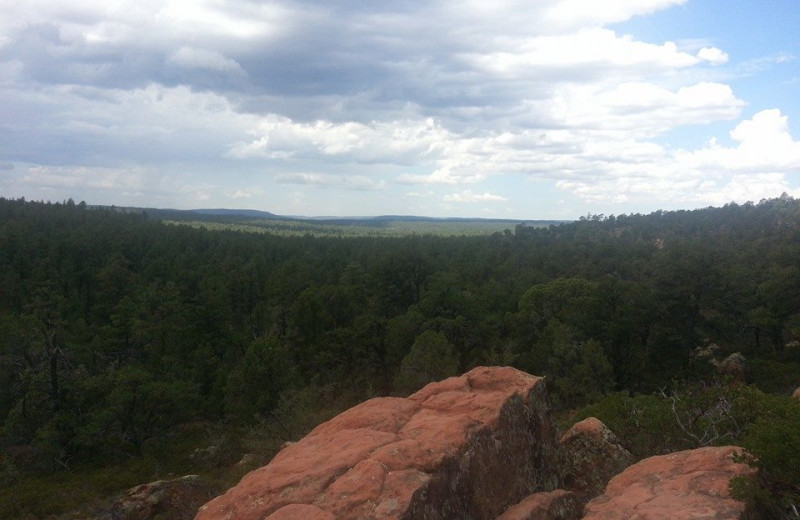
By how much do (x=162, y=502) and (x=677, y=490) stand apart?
1615 centimetres

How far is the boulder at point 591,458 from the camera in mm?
12812

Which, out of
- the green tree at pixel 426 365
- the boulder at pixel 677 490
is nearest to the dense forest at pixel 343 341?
the green tree at pixel 426 365

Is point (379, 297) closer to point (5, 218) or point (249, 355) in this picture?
point (249, 355)

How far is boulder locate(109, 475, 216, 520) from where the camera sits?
17.2 meters

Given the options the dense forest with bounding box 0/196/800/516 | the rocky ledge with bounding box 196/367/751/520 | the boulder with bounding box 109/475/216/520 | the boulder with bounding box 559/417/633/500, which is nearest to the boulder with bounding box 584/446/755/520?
the rocky ledge with bounding box 196/367/751/520

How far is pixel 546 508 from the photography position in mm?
9727

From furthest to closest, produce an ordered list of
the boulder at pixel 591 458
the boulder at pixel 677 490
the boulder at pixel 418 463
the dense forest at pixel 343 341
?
the dense forest at pixel 343 341, the boulder at pixel 591 458, the boulder at pixel 418 463, the boulder at pixel 677 490

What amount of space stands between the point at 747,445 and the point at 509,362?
26521 mm

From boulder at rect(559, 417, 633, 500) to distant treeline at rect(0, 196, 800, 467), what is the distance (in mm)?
15100

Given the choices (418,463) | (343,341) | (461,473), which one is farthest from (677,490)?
(343,341)

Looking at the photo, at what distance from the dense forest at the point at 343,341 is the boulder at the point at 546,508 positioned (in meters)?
5.87

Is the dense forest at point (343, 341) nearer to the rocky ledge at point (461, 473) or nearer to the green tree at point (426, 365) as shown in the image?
the green tree at point (426, 365)

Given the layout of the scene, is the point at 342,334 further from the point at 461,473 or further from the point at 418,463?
the point at 418,463

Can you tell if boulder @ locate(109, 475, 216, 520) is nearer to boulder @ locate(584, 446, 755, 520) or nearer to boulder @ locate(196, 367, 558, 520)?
boulder @ locate(196, 367, 558, 520)
